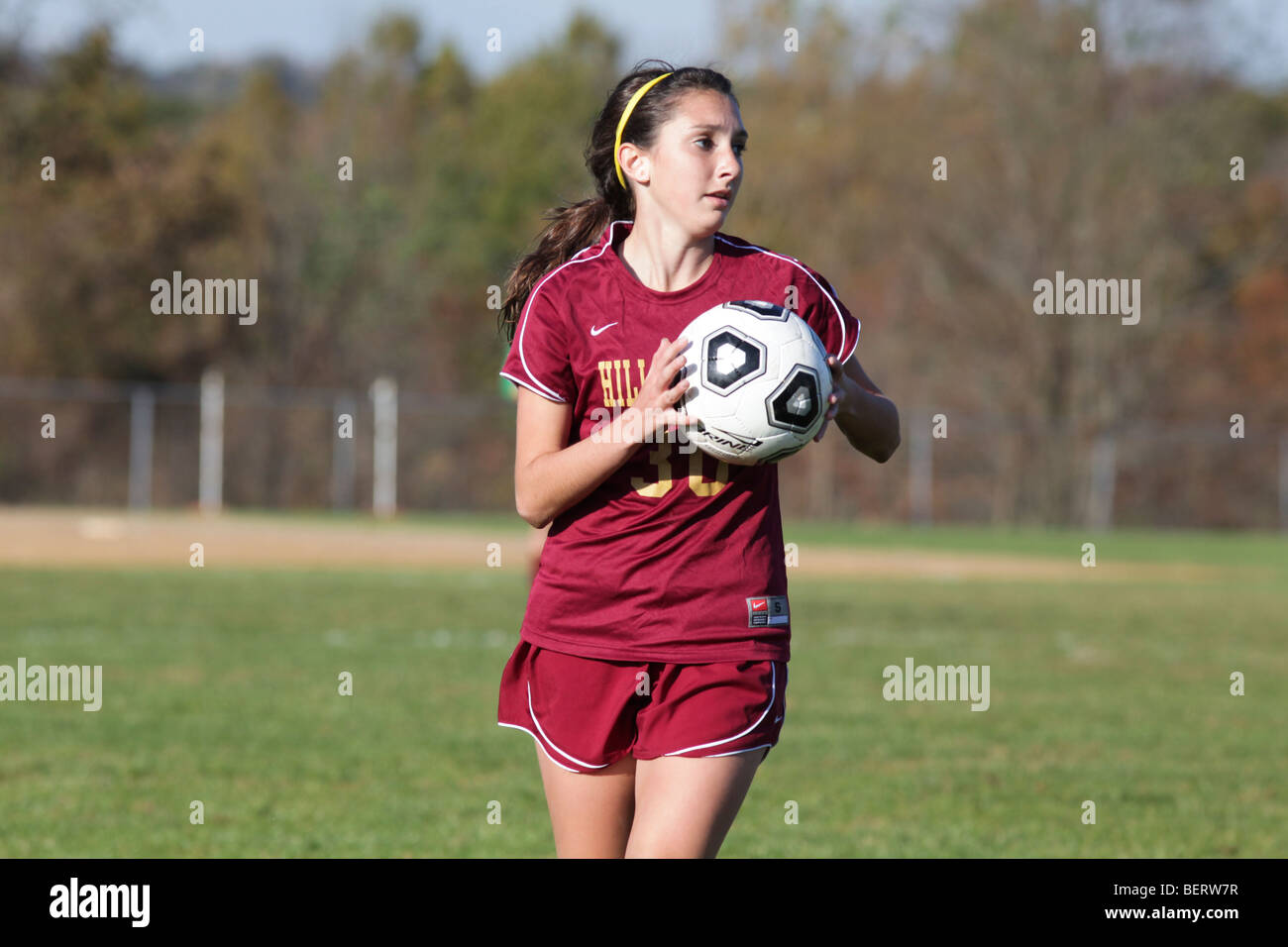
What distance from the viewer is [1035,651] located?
40.7 feet

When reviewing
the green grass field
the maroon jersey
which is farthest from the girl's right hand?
the green grass field

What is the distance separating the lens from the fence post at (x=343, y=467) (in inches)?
1348

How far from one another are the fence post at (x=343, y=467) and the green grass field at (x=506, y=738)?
60.1 feet

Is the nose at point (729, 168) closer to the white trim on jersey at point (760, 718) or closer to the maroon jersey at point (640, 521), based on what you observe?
the maroon jersey at point (640, 521)

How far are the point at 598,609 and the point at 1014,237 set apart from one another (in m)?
36.4

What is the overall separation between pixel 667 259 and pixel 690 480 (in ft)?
1.62

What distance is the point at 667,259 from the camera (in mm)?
3594

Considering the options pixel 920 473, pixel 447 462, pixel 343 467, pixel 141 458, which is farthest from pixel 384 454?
pixel 920 473

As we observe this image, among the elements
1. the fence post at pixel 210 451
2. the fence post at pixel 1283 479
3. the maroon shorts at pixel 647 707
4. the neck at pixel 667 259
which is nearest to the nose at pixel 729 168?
the neck at pixel 667 259

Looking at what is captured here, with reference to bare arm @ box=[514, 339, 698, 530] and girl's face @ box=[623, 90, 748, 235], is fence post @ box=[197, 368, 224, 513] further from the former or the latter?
girl's face @ box=[623, 90, 748, 235]

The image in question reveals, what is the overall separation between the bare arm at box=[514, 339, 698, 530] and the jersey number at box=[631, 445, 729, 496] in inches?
5.2

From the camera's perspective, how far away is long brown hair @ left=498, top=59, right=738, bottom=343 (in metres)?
3.59
